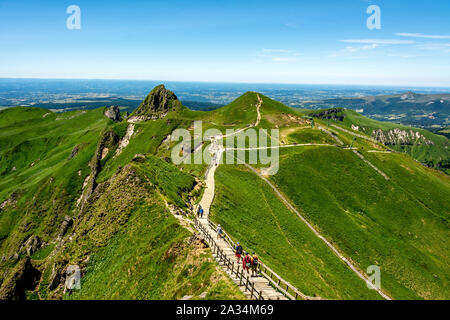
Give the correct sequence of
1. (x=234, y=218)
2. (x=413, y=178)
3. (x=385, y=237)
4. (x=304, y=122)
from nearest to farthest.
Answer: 1. (x=234, y=218)
2. (x=385, y=237)
3. (x=413, y=178)
4. (x=304, y=122)

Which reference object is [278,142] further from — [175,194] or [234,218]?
[175,194]

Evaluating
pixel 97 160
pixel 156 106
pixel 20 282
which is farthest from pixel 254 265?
pixel 156 106

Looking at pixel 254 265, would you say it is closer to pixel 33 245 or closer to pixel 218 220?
pixel 218 220

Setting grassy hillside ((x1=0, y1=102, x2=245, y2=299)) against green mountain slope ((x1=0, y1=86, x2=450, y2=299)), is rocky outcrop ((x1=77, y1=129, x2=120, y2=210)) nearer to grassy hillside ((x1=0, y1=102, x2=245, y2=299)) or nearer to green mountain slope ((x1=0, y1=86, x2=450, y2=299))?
green mountain slope ((x1=0, y1=86, x2=450, y2=299))

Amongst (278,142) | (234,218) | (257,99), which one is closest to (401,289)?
(234,218)

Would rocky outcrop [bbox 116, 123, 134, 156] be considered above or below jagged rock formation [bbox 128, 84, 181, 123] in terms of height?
below

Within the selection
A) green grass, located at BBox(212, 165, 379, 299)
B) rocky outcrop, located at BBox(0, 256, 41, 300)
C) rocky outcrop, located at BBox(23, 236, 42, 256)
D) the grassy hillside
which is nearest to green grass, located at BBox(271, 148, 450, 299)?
green grass, located at BBox(212, 165, 379, 299)

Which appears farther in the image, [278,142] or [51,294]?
[278,142]

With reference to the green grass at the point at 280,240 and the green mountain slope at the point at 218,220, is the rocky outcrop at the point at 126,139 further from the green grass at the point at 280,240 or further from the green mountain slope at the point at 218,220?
the green grass at the point at 280,240

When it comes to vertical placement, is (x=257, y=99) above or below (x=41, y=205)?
above
